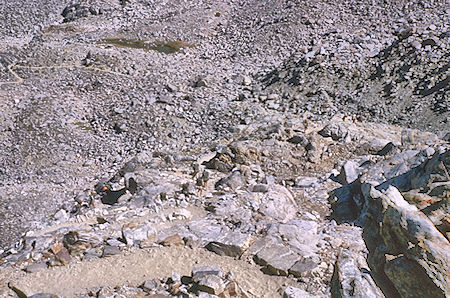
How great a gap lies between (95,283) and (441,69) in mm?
17187

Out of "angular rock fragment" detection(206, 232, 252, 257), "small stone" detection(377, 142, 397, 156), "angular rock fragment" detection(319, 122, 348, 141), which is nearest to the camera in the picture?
"angular rock fragment" detection(206, 232, 252, 257)

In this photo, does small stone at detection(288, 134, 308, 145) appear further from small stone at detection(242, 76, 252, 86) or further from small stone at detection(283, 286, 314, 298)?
small stone at detection(283, 286, 314, 298)

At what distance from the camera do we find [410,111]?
19141 mm

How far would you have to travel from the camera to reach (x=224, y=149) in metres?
16.5

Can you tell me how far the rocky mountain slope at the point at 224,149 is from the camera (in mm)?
8977

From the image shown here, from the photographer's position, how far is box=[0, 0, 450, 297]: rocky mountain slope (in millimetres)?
8977

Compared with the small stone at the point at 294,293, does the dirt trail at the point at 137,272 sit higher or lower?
lower

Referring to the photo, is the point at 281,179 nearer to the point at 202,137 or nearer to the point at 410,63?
the point at 202,137

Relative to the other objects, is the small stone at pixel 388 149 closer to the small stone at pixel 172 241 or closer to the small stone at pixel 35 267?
the small stone at pixel 172 241

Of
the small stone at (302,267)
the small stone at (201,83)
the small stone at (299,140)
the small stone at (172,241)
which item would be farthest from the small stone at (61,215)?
the small stone at (201,83)

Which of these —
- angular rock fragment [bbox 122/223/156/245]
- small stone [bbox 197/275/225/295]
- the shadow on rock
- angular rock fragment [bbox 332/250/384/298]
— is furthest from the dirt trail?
the shadow on rock

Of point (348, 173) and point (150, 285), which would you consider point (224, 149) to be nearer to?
point (348, 173)

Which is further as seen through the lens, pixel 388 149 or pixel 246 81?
pixel 246 81

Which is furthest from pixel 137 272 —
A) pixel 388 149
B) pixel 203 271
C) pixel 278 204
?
pixel 388 149
